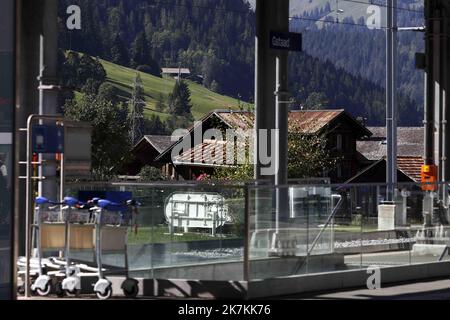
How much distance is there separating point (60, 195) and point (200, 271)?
2.18 meters

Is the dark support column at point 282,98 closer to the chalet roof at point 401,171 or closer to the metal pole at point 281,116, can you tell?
the metal pole at point 281,116

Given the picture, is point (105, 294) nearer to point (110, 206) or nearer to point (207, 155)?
point (110, 206)

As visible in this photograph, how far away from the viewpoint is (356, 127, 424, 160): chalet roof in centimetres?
12050

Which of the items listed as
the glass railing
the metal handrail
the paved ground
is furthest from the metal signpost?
the paved ground

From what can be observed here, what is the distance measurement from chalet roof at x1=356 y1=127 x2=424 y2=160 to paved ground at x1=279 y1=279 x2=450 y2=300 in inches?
4004

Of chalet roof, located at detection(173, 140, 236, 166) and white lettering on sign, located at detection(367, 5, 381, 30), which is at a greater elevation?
white lettering on sign, located at detection(367, 5, 381, 30)

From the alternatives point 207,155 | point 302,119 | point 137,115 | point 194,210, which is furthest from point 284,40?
point 137,115

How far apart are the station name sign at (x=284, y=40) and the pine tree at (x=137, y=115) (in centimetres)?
13118

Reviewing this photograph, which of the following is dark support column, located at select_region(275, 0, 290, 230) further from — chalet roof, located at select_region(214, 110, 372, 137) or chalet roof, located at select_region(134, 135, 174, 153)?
chalet roof, located at select_region(134, 135, 174, 153)

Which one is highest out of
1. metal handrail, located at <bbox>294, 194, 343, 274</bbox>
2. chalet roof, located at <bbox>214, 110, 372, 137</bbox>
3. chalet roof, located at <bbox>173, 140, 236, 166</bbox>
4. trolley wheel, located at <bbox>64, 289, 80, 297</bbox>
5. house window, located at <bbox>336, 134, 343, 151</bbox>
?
chalet roof, located at <bbox>214, 110, 372, 137</bbox>

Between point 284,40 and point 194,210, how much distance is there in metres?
4.18

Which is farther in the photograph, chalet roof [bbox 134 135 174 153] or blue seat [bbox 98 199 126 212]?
chalet roof [bbox 134 135 174 153]

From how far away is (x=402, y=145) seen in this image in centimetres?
12556
